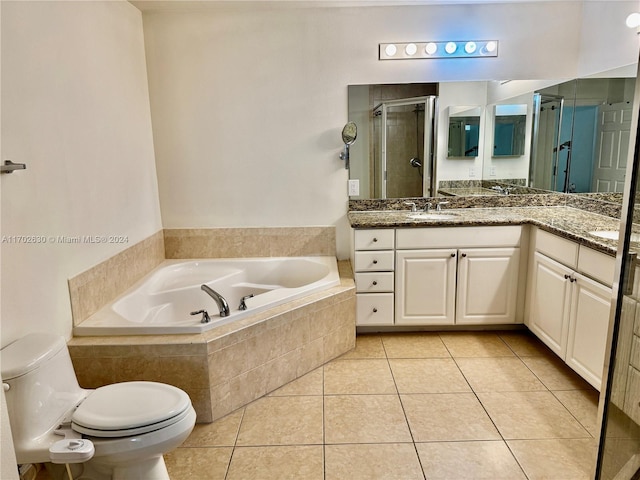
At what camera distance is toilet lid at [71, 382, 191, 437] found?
1506 mm

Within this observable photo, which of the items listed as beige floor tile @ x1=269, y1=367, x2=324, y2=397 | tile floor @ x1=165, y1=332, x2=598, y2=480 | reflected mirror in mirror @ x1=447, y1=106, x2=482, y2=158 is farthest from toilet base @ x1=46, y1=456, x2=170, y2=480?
reflected mirror in mirror @ x1=447, y1=106, x2=482, y2=158

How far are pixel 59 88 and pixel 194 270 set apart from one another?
157 cm

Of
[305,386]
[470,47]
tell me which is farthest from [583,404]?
[470,47]

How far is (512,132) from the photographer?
131 inches

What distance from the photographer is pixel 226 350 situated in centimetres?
220

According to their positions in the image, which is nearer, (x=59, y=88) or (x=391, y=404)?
(x=59, y=88)

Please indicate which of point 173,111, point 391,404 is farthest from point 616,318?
point 173,111

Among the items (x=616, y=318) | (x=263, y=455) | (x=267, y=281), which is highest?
(x=616, y=318)

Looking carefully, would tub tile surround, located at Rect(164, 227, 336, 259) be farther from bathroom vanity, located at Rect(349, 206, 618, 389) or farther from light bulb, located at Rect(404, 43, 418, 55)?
light bulb, located at Rect(404, 43, 418, 55)

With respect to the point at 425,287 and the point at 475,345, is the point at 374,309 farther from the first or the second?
the point at 475,345

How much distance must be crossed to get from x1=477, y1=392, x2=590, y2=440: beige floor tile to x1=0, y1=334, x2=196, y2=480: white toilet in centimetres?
152

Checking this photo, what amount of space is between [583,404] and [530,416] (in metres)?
0.34

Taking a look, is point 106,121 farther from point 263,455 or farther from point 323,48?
point 263,455

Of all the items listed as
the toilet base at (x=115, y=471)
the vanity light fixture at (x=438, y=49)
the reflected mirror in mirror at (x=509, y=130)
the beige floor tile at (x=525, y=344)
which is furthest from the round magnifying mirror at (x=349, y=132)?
the toilet base at (x=115, y=471)
